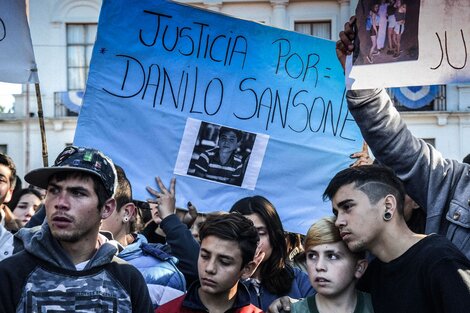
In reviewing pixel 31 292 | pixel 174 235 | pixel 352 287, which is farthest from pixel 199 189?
pixel 31 292

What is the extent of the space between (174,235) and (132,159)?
31.2 inches

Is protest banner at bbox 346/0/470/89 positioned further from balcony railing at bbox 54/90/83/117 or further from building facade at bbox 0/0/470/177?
balcony railing at bbox 54/90/83/117

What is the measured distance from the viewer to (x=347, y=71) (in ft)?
12.8

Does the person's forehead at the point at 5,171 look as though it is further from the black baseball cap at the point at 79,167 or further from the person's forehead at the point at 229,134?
the black baseball cap at the point at 79,167

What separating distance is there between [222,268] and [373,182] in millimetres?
840

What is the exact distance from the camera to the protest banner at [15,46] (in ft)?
15.4

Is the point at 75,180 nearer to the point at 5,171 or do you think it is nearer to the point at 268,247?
the point at 268,247

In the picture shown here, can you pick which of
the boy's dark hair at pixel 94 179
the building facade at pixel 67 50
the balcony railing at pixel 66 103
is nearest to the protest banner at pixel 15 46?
the boy's dark hair at pixel 94 179

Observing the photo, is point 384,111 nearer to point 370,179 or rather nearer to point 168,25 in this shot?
point 370,179

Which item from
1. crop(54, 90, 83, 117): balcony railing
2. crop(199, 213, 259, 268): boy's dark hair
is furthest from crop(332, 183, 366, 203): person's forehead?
crop(54, 90, 83, 117): balcony railing

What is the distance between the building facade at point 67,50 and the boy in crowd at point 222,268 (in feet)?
70.0

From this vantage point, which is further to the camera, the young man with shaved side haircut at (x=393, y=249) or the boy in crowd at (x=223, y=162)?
the boy in crowd at (x=223, y=162)

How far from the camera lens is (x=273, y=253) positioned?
15.3 ft

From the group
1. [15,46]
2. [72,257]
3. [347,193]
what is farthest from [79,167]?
[15,46]
